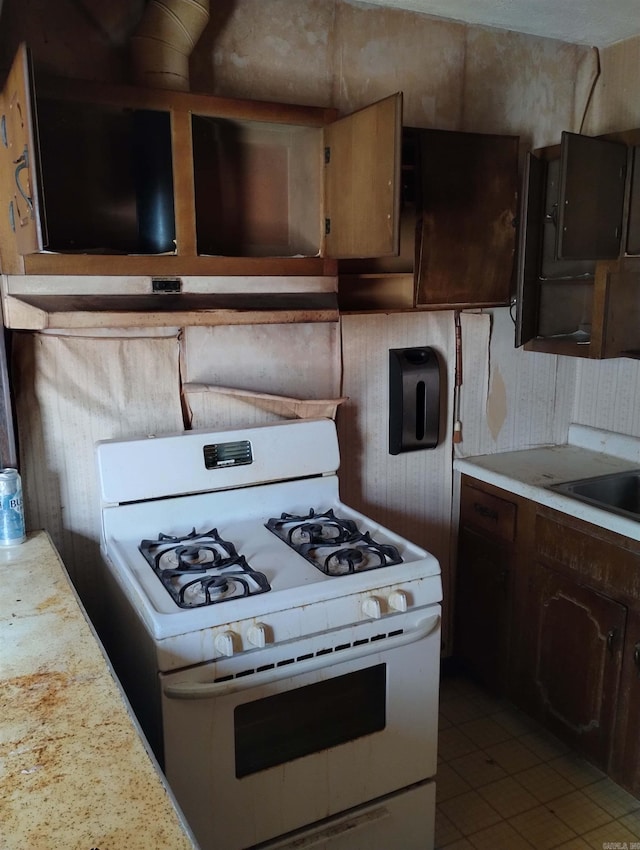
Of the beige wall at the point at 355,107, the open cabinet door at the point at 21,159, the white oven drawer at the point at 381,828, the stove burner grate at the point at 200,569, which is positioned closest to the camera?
the open cabinet door at the point at 21,159

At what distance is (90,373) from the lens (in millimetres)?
1855

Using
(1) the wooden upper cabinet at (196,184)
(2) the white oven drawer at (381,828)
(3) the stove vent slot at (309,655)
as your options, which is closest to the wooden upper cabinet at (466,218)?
(1) the wooden upper cabinet at (196,184)

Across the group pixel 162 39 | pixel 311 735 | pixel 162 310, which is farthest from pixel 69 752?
pixel 162 39

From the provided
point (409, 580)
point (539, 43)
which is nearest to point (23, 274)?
point (409, 580)

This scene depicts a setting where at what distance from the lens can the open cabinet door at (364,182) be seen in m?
1.57

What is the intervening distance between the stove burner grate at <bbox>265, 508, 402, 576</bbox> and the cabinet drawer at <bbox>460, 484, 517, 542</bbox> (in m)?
0.65

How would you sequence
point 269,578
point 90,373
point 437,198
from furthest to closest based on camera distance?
1. point 437,198
2. point 90,373
3. point 269,578

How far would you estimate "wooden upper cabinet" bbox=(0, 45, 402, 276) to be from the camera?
1601 millimetres

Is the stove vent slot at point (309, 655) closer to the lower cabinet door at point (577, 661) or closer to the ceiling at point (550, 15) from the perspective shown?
the lower cabinet door at point (577, 661)

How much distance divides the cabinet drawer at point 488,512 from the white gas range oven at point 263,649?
607mm

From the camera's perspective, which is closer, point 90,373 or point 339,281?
point 90,373

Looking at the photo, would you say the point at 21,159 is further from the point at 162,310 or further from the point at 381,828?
the point at 381,828

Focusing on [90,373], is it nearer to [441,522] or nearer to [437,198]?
[437,198]

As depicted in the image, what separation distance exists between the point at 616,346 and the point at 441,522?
84 centimetres
